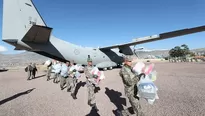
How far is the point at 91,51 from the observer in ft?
70.7

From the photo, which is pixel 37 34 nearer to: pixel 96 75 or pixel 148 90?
pixel 96 75

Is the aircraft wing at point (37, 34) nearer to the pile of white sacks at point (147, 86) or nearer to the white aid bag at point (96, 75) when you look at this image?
the white aid bag at point (96, 75)

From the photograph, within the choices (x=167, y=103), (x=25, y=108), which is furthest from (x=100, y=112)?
(x=25, y=108)

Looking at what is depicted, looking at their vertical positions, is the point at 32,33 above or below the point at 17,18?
below

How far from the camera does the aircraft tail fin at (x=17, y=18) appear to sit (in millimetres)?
13141

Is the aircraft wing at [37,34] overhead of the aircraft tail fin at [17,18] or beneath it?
beneath

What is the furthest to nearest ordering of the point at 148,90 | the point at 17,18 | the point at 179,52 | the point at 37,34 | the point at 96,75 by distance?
the point at 179,52 → the point at 17,18 → the point at 37,34 → the point at 96,75 → the point at 148,90

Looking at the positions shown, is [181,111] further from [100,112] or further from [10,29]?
[10,29]

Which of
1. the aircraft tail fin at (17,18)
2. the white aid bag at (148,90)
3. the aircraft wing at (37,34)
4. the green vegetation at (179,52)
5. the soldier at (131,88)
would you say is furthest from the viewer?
the green vegetation at (179,52)

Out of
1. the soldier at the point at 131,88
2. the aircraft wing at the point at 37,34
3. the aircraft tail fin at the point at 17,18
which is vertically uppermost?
the aircraft tail fin at the point at 17,18

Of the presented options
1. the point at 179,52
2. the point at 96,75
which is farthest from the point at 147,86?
the point at 179,52

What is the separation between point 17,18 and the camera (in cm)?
1398

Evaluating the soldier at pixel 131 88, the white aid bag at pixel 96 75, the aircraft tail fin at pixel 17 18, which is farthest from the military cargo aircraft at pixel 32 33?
the soldier at pixel 131 88

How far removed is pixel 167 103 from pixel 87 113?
3309 mm
